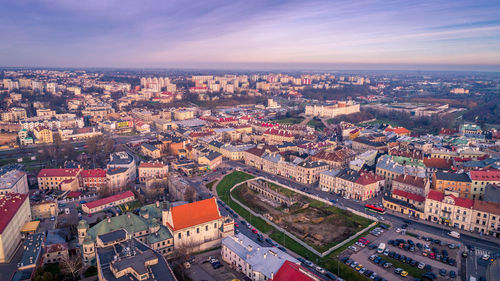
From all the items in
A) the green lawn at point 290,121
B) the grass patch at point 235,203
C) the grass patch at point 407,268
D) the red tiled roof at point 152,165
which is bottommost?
the green lawn at point 290,121

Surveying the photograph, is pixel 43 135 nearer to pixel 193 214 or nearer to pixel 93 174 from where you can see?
pixel 93 174

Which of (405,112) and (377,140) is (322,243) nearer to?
(377,140)

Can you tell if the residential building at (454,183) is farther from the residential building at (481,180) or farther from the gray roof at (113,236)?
the gray roof at (113,236)

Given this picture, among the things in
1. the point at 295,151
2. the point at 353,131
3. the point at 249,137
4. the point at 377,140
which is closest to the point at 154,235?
the point at 295,151

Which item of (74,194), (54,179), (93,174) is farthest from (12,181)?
(93,174)

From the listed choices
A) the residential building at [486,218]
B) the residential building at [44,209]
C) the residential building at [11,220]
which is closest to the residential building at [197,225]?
the residential building at [11,220]

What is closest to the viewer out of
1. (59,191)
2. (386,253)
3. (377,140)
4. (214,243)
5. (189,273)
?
(189,273)
